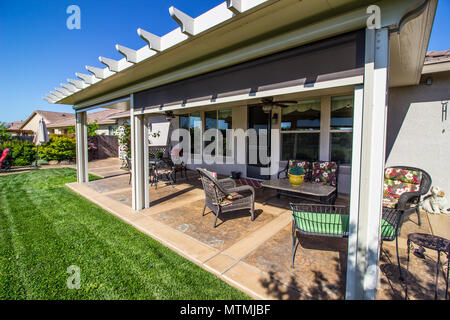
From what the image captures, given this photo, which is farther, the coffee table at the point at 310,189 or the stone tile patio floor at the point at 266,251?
the coffee table at the point at 310,189

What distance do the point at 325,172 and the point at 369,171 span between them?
3619 millimetres

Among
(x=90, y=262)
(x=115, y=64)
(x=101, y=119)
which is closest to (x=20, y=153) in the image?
(x=101, y=119)

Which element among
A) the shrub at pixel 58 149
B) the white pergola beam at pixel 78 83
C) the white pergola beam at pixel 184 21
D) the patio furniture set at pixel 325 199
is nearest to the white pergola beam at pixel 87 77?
the white pergola beam at pixel 78 83

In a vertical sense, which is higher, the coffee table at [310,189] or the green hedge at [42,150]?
the green hedge at [42,150]

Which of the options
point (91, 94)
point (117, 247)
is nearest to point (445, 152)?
point (117, 247)

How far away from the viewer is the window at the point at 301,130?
6301mm

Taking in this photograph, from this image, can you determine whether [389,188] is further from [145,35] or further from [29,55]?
[29,55]

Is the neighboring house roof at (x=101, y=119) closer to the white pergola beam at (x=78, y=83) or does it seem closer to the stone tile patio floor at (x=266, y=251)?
the white pergola beam at (x=78, y=83)

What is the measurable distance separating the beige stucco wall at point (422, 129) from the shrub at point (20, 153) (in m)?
16.6

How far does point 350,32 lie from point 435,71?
3864 mm

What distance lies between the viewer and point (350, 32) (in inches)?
80.4

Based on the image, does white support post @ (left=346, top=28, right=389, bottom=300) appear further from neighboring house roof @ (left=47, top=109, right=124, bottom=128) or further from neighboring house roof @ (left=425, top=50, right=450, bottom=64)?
neighboring house roof @ (left=47, top=109, right=124, bottom=128)

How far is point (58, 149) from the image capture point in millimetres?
12688

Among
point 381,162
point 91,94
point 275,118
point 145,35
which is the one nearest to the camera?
point 381,162
